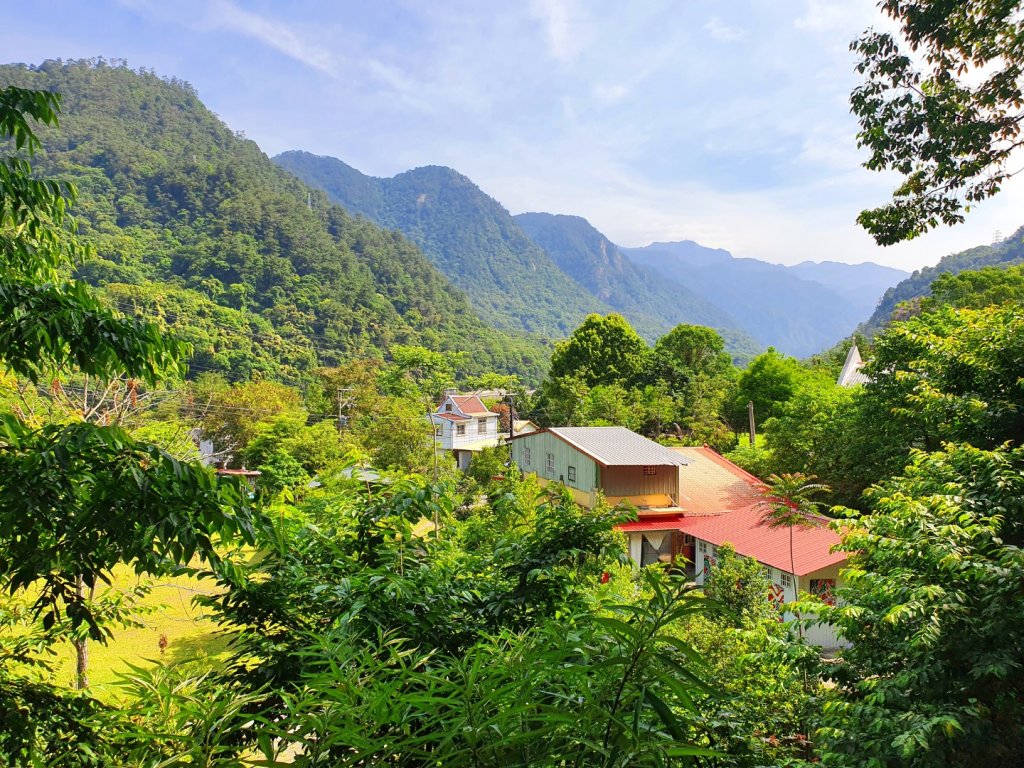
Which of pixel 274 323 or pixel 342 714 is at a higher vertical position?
pixel 274 323

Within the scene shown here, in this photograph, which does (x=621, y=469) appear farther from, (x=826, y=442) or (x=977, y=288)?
(x=977, y=288)

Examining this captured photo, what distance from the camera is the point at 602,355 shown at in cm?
3412

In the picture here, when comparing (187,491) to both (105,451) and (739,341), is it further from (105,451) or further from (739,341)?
(739,341)

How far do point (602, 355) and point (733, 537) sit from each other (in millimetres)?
20424

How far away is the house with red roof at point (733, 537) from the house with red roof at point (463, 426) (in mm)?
19154

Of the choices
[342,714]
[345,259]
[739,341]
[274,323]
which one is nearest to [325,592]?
[342,714]

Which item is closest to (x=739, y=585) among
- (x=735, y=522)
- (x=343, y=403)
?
(x=735, y=522)

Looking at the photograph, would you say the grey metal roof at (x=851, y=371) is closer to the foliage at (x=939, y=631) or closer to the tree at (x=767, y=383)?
the tree at (x=767, y=383)

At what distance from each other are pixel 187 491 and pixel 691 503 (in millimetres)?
18810

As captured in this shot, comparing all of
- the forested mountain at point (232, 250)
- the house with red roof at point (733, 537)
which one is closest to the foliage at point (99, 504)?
the house with red roof at point (733, 537)

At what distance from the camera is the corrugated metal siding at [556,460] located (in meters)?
18.5

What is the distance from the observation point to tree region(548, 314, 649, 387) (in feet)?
111

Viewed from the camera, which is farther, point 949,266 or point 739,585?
point 949,266

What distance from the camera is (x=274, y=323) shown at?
6009 cm
